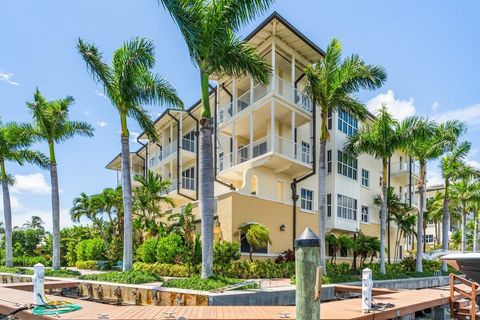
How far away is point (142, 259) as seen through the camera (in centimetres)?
2256

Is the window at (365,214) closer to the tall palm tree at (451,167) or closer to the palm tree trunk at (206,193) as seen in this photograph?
the tall palm tree at (451,167)

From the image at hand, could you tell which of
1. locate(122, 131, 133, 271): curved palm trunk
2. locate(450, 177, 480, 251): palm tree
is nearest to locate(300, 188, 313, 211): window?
locate(122, 131, 133, 271): curved palm trunk

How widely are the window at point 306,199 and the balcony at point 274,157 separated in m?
1.98

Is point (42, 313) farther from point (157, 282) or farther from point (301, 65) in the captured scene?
point (301, 65)

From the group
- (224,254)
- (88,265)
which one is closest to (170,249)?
(224,254)

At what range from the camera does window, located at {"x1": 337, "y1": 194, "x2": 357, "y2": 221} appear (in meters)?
27.7

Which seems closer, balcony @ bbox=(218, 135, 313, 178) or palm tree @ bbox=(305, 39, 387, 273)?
palm tree @ bbox=(305, 39, 387, 273)

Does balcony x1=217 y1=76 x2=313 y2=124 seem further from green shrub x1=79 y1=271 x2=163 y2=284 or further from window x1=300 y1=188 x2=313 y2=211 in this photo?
green shrub x1=79 y1=271 x2=163 y2=284

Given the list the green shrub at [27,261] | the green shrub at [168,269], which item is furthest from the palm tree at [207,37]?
the green shrub at [27,261]

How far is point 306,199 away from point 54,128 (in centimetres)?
1575

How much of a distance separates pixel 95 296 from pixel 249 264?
6894 millimetres

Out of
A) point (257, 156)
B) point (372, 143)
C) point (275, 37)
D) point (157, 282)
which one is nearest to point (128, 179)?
point (157, 282)

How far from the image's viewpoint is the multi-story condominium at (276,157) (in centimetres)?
2244

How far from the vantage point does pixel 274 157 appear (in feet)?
74.1
